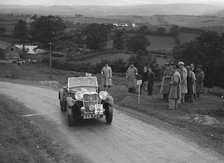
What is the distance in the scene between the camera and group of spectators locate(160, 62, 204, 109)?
56.0 feet

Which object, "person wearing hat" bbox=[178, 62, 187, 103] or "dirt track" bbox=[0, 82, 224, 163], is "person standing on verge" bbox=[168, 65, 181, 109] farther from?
"dirt track" bbox=[0, 82, 224, 163]

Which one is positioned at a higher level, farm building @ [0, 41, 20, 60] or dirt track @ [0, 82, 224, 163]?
farm building @ [0, 41, 20, 60]

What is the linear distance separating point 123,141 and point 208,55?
163 ft

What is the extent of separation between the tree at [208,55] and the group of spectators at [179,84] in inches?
1363

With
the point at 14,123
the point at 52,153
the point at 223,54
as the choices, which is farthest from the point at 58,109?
the point at 223,54

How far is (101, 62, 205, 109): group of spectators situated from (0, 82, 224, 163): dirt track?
9.11 feet

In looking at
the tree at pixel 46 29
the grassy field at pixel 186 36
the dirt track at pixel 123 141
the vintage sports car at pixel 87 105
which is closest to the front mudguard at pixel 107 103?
the vintage sports car at pixel 87 105

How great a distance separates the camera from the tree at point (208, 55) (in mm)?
53719

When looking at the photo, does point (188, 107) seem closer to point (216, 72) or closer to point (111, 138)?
point (111, 138)

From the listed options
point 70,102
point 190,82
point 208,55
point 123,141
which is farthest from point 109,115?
point 208,55

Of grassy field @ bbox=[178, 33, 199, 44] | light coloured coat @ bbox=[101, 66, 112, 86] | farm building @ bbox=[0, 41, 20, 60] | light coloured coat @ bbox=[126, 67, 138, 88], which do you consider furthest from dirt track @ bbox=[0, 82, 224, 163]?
farm building @ bbox=[0, 41, 20, 60]

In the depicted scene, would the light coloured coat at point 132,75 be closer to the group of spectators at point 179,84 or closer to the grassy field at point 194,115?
the grassy field at point 194,115

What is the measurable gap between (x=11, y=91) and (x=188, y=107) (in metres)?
11.9

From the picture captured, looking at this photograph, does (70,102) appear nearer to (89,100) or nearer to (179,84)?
(89,100)
